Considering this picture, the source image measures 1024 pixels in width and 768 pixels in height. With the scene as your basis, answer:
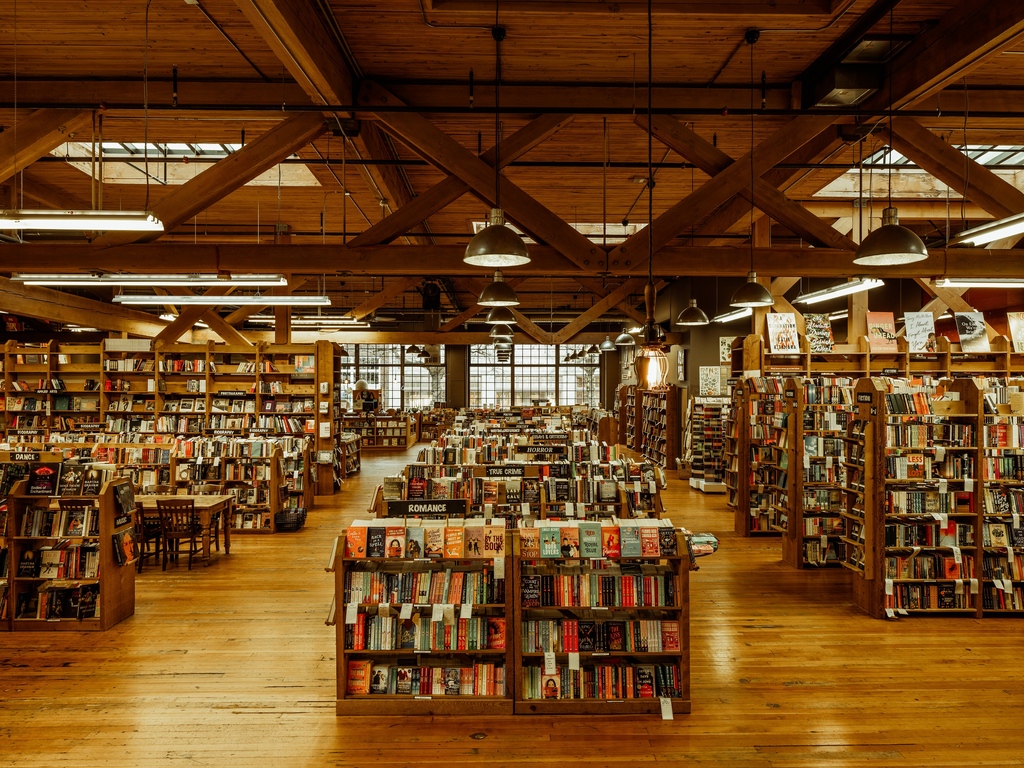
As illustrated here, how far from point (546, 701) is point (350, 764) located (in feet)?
4.27

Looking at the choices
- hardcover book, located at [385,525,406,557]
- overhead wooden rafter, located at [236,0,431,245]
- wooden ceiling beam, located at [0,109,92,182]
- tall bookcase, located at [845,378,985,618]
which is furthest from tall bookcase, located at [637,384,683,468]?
wooden ceiling beam, located at [0,109,92,182]

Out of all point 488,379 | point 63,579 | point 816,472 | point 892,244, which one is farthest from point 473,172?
point 488,379

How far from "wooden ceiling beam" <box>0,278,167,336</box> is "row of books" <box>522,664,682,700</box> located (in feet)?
34.7

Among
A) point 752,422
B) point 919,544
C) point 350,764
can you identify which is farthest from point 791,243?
point 350,764

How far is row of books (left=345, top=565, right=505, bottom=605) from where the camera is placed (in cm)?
445

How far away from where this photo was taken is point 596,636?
14.6ft

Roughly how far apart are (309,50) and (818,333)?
894 cm

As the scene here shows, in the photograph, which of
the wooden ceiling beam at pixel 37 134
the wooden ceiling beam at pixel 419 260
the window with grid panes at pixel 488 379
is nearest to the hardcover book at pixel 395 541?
the wooden ceiling beam at pixel 419 260

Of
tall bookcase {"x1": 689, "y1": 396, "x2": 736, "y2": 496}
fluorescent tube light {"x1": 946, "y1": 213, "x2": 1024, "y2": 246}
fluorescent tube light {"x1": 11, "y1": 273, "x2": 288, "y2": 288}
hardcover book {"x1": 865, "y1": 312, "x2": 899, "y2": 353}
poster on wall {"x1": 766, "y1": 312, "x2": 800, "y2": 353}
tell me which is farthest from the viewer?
tall bookcase {"x1": 689, "y1": 396, "x2": 736, "y2": 496}

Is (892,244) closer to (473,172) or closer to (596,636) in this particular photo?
(596,636)

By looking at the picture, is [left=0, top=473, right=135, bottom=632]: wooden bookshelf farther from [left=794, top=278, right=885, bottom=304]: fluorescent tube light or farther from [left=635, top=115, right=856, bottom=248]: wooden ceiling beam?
[left=794, top=278, right=885, bottom=304]: fluorescent tube light

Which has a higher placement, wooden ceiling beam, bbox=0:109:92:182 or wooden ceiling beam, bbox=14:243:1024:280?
wooden ceiling beam, bbox=0:109:92:182

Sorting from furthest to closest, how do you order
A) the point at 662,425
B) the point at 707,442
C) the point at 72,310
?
the point at 662,425 → the point at 707,442 → the point at 72,310

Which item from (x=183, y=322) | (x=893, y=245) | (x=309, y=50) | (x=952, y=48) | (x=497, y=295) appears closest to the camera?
(x=309, y=50)
